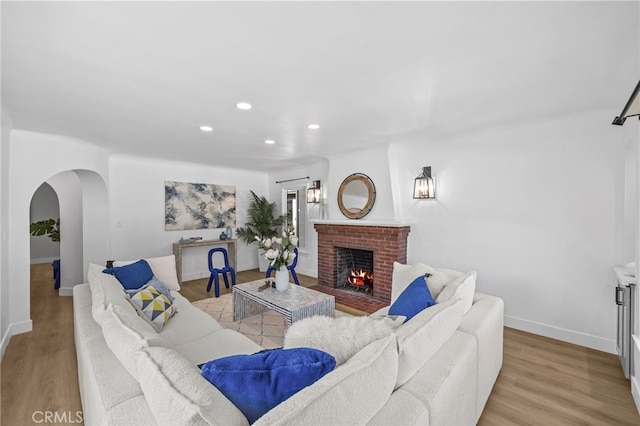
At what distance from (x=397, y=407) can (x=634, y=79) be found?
9.34 feet

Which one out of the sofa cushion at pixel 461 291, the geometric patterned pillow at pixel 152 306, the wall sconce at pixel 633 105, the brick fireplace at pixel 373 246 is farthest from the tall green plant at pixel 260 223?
the wall sconce at pixel 633 105

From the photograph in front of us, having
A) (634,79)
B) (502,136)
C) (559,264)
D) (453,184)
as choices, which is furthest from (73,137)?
(559,264)

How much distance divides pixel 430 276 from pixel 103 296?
245cm

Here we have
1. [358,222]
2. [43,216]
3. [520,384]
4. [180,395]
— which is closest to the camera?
[180,395]

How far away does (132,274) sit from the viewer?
2.70 m

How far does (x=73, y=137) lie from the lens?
3.60 metres

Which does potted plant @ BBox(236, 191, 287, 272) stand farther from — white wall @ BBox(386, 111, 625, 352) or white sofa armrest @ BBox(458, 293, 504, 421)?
white sofa armrest @ BBox(458, 293, 504, 421)

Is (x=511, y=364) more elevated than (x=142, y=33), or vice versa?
(x=142, y=33)

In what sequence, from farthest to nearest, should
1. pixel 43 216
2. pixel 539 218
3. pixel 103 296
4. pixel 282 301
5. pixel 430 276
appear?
pixel 43 216
pixel 539 218
pixel 282 301
pixel 430 276
pixel 103 296

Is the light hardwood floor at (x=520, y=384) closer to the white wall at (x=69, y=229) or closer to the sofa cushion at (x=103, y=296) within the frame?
the sofa cushion at (x=103, y=296)

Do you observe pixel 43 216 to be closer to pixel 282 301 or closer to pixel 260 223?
pixel 260 223

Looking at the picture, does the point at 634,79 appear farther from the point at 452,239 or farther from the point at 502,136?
the point at 452,239

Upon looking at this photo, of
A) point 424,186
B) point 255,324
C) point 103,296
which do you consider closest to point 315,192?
point 424,186

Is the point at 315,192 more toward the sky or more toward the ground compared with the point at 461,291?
more toward the sky
